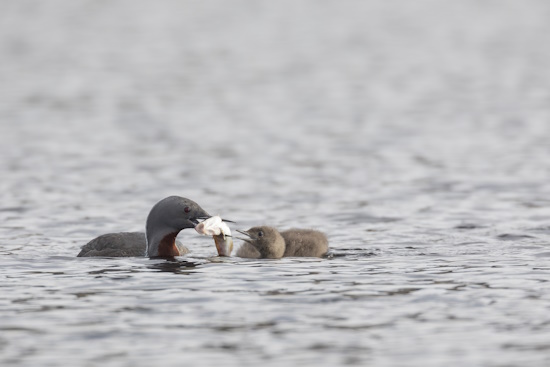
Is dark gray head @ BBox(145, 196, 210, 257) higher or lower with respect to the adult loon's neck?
higher

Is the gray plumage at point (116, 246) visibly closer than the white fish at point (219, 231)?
No

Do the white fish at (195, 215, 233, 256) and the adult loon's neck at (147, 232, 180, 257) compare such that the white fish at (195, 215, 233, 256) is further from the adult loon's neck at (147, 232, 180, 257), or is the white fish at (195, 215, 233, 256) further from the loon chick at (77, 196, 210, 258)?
the adult loon's neck at (147, 232, 180, 257)

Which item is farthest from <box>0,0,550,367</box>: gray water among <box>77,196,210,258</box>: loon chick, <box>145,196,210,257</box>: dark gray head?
<box>145,196,210,257</box>: dark gray head

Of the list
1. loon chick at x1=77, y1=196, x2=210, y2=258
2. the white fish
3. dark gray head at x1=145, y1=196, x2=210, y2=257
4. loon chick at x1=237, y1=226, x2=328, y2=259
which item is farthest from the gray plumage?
loon chick at x1=237, y1=226, x2=328, y2=259

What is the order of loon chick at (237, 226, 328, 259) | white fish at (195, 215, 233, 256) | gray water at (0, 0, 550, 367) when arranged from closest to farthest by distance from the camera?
gray water at (0, 0, 550, 367), white fish at (195, 215, 233, 256), loon chick at (237, 226, 328, 259)

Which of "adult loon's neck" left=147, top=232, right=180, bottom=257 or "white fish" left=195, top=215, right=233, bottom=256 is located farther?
"adult loon's neck" left=147, top=232, right=180, bottom=257

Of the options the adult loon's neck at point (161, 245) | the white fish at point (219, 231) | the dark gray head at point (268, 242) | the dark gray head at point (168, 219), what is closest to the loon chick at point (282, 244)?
the dark gray head at point (268, 242)

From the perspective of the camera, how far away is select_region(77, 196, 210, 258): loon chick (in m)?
14.9

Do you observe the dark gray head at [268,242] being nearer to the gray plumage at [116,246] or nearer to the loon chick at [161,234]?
the loon chick at [161,234]

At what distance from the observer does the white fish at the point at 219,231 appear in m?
14.8

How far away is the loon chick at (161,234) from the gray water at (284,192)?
34 centimetres

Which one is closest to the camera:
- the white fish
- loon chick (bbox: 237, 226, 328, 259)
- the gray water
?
the gray water

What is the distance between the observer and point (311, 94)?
34.9m

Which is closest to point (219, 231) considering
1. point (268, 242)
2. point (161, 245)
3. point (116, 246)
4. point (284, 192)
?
point (268, 242)
